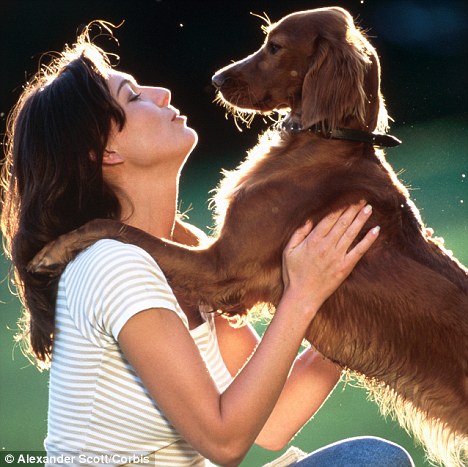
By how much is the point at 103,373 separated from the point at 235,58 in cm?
474

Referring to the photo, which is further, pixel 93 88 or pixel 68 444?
pixel 93 88

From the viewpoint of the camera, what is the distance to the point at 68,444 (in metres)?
2.03

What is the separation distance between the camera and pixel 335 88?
7.76ft

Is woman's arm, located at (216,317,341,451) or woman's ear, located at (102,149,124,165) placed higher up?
woman's ear, located at (102,149,124,165)

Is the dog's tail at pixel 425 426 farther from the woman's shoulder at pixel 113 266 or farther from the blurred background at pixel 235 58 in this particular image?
the blurred background at pixel 235 58

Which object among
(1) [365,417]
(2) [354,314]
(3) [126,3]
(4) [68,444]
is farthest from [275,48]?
(3) [126,3]

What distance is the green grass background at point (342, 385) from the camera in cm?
388

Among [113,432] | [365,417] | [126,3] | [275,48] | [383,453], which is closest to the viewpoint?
[113,432]

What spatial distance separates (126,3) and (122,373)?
4847 millimetres

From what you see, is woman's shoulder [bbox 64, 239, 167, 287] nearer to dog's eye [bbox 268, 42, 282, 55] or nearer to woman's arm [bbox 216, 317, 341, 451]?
woman's arm [bbox 216, 317, 341, 451]

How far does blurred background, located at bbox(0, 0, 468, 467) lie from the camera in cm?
631

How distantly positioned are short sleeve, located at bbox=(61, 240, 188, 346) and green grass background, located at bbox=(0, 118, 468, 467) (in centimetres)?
99

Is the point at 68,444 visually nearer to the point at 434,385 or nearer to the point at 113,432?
the point at 113,432

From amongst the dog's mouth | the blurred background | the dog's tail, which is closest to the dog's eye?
the dog's mouth
